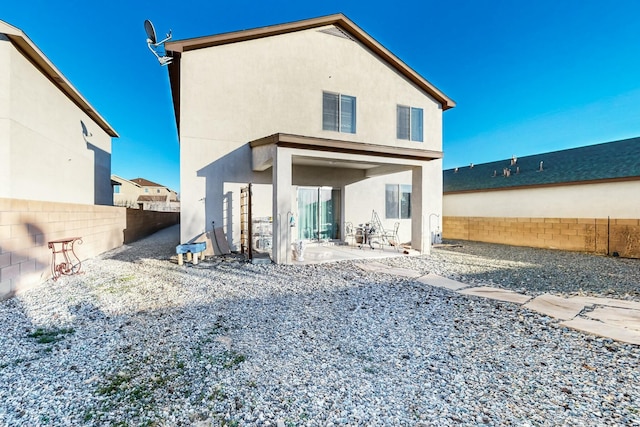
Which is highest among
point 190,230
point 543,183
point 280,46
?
point 280,46

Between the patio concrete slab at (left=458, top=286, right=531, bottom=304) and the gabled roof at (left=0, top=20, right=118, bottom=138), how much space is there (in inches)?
511

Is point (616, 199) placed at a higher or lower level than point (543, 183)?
lower

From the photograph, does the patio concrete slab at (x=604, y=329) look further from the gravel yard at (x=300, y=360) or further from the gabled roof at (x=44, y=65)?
the gabled roof at (x=44, y=65)

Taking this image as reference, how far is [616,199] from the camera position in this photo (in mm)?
9859

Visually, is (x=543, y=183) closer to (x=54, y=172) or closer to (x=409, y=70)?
(x=409, y=70)

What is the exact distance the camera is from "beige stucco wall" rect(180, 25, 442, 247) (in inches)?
336

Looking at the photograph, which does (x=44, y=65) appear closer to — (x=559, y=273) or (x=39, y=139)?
(x=39, y=139)

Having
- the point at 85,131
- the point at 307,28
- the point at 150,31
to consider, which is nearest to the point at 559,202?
the point at 307,28

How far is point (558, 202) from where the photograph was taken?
11422 millimetres

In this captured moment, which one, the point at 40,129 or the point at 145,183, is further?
the point at 145,183

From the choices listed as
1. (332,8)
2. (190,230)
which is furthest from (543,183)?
(190,230)

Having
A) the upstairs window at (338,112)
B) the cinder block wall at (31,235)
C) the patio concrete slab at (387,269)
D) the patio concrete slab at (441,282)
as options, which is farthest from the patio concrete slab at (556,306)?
the cinder block wall at (31,235)

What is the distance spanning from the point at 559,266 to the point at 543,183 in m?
5.64

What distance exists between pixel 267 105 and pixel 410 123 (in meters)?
5.92
